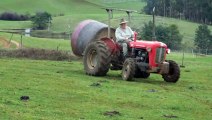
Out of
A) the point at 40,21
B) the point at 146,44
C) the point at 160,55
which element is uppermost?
the point at 40,21

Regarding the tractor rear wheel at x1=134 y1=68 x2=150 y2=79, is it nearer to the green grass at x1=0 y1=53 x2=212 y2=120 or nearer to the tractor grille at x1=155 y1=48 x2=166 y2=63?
the tractor grille at x1=155 y1=48 x2=166 y2=63

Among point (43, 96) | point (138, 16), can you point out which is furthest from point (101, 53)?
point (138, 16)

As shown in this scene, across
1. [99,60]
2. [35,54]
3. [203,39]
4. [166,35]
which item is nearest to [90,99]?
[99,60]

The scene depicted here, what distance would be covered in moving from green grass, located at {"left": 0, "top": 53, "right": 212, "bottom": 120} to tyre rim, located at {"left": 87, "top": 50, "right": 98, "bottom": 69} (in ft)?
8.95

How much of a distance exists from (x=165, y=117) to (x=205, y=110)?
1734 millimetres

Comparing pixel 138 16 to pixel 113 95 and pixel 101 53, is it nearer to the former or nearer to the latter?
pixel 101 53

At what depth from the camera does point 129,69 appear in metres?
18.4

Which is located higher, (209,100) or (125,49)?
(125,49)

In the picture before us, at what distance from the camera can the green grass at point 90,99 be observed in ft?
36.6

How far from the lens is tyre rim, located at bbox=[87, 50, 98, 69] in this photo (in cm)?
2084

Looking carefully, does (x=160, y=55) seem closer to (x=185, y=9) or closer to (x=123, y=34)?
(x=123, y=34)

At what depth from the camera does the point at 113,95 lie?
559 inches

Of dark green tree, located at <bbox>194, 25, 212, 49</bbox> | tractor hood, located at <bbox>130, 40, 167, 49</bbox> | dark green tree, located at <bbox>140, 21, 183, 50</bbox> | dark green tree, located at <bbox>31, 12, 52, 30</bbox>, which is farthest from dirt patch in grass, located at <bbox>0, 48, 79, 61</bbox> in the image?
dark green tree, located at <bbox>31, 12, 52, 30</bbox>

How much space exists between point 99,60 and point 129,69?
1.72 metres
